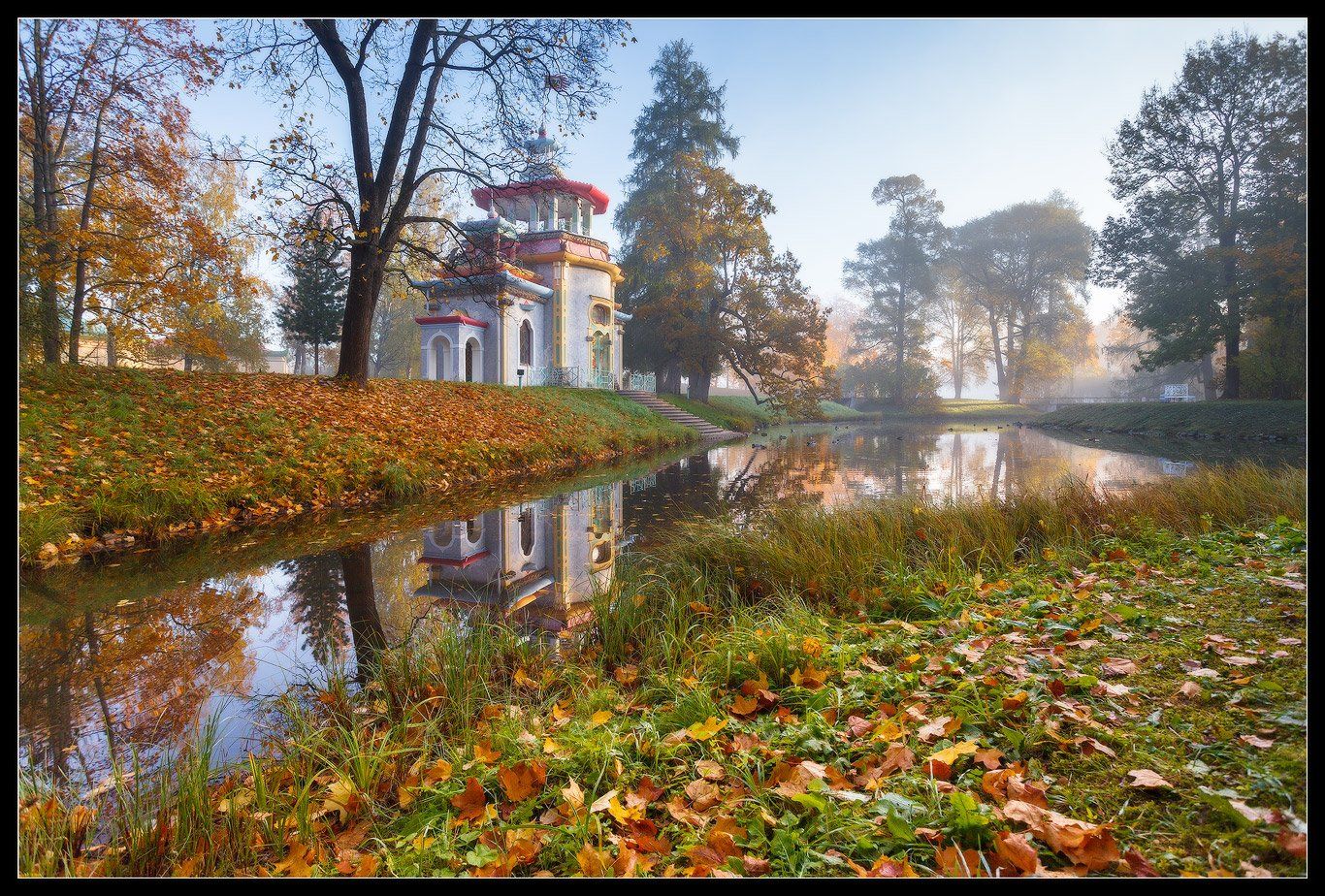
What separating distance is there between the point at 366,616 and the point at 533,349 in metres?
21.6

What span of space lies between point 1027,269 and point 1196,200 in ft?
46.8

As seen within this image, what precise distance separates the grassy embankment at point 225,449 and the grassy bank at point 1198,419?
16.8 m

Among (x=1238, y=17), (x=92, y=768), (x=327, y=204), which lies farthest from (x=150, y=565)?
(x=327, y=204)

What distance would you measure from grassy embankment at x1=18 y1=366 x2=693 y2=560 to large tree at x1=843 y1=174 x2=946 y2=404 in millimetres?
28327

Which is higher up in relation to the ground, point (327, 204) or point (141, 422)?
point (327, 204)

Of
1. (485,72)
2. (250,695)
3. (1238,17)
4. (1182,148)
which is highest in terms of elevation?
(1182,148)

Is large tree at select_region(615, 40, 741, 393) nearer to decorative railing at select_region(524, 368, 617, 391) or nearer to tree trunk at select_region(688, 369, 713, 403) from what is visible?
tree trunk at select_region(688, 369, 713, 403)

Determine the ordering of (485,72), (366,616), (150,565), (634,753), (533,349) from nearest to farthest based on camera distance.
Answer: (634,753), (366,616), (150,565), (485,72), (533,349)

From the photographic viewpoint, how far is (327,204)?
36.9 ft

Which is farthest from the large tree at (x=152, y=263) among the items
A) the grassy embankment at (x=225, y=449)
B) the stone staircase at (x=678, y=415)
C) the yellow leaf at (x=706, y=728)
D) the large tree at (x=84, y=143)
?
the yellow leaf at (x=706, y=728)

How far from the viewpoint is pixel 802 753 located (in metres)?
1.97

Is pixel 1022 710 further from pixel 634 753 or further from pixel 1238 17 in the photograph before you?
pixel 1238 17

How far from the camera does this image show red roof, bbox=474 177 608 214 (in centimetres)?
1210

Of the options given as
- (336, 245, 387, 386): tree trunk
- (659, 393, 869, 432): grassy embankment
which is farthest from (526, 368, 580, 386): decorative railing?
(336, 245, 387, 386): tree trunk
